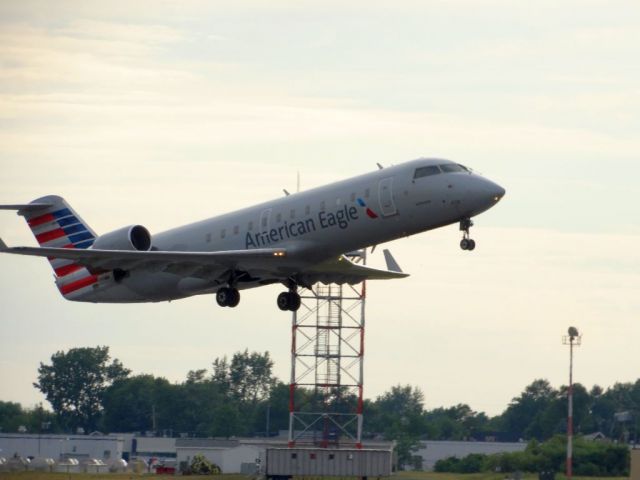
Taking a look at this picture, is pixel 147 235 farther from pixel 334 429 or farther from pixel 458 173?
pixel 334 429

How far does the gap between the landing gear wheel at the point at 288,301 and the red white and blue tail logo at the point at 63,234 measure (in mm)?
8910

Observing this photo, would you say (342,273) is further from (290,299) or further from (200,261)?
(200,261)

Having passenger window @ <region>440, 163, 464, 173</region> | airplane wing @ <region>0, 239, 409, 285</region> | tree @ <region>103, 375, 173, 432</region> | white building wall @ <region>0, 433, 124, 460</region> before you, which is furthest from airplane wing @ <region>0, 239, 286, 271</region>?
tree @ <region>103, 375, 173, 432</region>

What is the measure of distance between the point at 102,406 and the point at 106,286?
6669 cm

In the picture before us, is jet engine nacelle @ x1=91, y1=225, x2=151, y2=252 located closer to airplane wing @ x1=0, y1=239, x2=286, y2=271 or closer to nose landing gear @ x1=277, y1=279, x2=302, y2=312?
airplane wing @ x1=0, y1=239, x2=286, y2=271

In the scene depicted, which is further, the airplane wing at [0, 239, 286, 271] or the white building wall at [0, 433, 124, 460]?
the white building wall at [0, 433, 124, 460]

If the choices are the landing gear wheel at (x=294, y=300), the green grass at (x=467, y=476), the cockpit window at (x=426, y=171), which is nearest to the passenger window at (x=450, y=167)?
the cockpit window at (x=426, y=171)

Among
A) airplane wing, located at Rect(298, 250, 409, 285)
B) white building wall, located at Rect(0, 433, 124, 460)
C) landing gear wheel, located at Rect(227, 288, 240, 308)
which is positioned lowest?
white building wall, located at Rect(0, 433, 124, 460)

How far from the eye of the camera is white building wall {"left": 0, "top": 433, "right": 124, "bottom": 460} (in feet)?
302

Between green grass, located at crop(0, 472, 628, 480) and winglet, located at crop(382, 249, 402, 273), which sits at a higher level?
winglet, located at crop(382, 249, 402, 273)

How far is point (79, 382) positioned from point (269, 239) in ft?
250

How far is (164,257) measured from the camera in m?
51.3

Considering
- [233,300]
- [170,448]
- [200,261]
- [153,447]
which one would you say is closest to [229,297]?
[233,300]

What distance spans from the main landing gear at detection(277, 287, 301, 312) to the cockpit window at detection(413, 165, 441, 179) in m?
7.78
